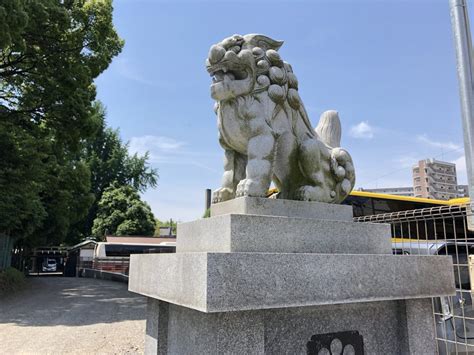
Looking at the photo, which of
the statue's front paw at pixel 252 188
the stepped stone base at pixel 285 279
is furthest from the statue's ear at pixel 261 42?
the stepped stone base at pixel 285 279

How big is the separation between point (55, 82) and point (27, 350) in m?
8.44

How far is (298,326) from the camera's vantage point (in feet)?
8.85

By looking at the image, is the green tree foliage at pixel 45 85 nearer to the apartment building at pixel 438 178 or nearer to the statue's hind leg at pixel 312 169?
the statue's hind leg at pixel 312 169

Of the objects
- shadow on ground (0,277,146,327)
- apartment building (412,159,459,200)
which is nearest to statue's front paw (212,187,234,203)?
shadow on ground (0,277,146,327)

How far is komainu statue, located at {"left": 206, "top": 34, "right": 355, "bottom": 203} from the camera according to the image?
3.24 meters

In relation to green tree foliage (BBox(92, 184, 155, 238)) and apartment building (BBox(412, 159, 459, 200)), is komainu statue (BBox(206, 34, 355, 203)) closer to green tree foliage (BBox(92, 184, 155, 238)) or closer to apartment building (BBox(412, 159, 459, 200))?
green tree foliage (BBox(92, 184, 155, 238))

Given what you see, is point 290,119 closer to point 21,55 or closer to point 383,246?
point 383,246

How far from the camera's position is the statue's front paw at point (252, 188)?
3.07 metres

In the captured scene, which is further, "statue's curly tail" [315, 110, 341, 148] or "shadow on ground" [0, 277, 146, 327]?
"shadow on ground" [0, 277, 146, 327]

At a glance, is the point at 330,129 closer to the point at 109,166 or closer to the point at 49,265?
the point at 109,166

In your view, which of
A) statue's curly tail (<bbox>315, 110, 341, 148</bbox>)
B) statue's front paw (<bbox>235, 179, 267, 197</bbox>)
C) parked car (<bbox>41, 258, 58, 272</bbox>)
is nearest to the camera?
statue's front paw (<bbox>235, 179, 267, 197</bbox>)

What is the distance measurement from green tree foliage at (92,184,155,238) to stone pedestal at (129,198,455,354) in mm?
28305

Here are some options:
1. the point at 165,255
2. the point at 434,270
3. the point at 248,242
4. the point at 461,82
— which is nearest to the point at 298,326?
the point at 248,242

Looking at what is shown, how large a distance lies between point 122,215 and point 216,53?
95.3ft
